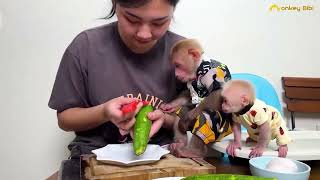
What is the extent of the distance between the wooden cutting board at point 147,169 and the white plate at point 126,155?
0.4 inches

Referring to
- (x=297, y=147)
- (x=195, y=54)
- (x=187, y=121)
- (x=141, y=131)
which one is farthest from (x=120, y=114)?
(x=297, y=147)

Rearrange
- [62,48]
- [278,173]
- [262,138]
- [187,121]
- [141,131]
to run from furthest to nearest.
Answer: [62,48] < [187,121] < [262,138] < [141,131] < [278,173]

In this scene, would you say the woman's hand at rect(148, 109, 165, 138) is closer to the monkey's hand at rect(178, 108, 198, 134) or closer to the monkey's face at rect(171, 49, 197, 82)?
the monkey's hand at rect(178, 108, 198, 134)

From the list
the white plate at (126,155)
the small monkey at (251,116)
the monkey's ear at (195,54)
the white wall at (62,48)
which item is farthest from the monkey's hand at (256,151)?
the white wall at (62,48)

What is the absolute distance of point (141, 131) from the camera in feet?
2.68

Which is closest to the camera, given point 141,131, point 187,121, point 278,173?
point 278,173

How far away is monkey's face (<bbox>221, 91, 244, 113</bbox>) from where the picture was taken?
35.8 inches

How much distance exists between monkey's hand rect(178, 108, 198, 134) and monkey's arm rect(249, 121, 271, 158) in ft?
0.59

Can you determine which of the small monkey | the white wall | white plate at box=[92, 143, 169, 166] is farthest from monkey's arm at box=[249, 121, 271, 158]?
the white wall

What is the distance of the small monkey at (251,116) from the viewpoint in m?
0.91

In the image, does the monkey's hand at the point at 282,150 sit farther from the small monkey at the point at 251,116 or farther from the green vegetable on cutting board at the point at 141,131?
the green vegetable on cutting board at the point at 141,131

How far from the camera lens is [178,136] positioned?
1.08m

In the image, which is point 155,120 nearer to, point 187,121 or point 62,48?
point 187,121

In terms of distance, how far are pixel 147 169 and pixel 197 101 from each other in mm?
369
